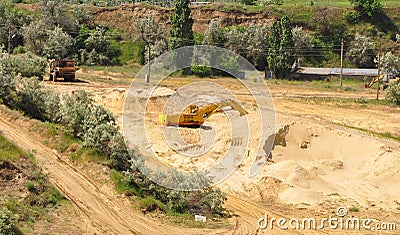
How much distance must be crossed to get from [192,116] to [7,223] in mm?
18035

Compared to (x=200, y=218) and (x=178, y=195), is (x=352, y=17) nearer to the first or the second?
(x=178, y=195)

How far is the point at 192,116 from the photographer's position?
3088 cm

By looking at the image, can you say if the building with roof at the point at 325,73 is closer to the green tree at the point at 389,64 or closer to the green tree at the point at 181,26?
the green tree at the point at 389,64

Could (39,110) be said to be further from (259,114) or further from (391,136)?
(391,136)

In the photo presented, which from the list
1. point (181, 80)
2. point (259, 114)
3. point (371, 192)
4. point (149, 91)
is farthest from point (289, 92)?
point (371, 192)

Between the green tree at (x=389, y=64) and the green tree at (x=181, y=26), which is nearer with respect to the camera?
the green tree at (x=389, y=64)

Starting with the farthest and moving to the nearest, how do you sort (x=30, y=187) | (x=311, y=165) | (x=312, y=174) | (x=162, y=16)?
(x=162, y=16), (x=311, y=165), (x=312, y=174), (x=30, y=187)

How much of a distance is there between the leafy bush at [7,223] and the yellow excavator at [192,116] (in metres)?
17.4

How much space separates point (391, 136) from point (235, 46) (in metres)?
30.0

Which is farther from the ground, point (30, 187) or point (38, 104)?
point (38, 104)

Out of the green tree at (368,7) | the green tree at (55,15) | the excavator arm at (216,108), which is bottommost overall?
the excavator arm at (216,108)

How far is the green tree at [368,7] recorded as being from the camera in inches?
2537
